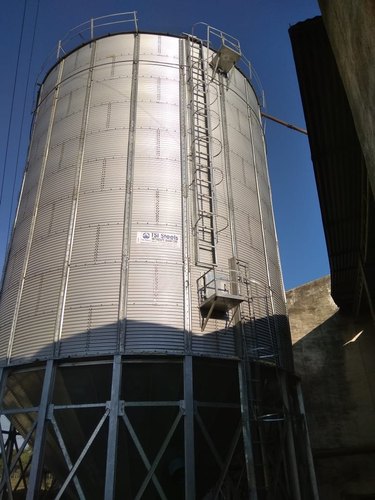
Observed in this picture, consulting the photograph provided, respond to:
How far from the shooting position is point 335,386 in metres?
18.3

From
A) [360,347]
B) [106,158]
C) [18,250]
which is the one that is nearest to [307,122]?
[106,158]

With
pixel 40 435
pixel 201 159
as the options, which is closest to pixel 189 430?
pixel 40 435

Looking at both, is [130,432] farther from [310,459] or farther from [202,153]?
[202,153]

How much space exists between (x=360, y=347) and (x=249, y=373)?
428 inches

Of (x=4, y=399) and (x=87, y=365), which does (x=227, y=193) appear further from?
(x=4, y=399)

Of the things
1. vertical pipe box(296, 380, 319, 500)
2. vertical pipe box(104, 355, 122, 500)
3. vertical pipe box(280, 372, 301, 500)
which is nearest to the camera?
vertical pipe box(104, 355, 122, 500)

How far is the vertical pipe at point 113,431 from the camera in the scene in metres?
7.89

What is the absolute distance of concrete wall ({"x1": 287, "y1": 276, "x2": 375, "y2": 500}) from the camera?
16156 mm

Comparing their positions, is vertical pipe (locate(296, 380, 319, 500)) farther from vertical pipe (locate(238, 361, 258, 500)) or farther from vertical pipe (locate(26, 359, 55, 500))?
vertical pipe (locate(26, 359, 55, 500))

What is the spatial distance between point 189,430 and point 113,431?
1542mm

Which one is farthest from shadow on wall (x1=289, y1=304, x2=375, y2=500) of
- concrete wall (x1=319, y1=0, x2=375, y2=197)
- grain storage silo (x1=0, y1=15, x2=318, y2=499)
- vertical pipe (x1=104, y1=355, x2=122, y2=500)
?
concrete wall (x1=319, y1=0, x2=375, y2=197)

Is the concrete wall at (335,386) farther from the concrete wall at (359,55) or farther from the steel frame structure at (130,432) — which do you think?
the concrete wall at (359,55)

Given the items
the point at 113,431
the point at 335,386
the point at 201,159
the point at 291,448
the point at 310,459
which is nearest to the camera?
the point at 113,431

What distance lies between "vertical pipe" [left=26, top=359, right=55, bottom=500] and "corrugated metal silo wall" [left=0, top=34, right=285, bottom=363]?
536 mm
